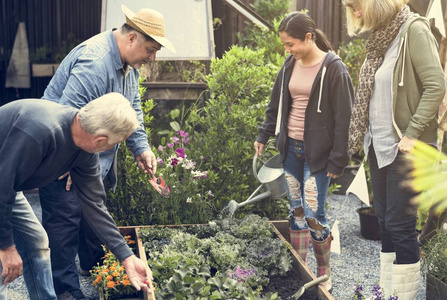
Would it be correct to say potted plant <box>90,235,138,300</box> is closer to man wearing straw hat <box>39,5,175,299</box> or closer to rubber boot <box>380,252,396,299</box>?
man wearing straw hat <box>39,5,175,299</box>

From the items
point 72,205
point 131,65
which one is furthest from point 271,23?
point 72,205

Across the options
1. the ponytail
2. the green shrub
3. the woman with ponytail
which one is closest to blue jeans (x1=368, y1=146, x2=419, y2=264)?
the woman with ponytail

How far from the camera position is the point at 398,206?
3.16 meters

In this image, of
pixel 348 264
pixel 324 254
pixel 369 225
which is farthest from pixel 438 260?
pixel 369 225

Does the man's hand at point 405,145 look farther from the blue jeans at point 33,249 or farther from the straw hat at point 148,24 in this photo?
the blue jeans at point 33,249

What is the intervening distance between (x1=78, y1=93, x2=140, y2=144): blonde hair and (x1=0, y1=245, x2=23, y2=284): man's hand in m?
0.68

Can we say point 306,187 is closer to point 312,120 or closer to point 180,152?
point 312,120

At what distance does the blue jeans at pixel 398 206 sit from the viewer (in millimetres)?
3143

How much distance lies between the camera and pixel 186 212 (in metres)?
4.63

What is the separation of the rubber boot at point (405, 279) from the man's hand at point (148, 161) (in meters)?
1.62

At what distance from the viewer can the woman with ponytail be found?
3615mm

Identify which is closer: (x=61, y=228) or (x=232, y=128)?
(x=61, y=228)

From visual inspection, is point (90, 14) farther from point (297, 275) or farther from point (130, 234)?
point (297, 275)

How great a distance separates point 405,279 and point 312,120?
3.60ft
